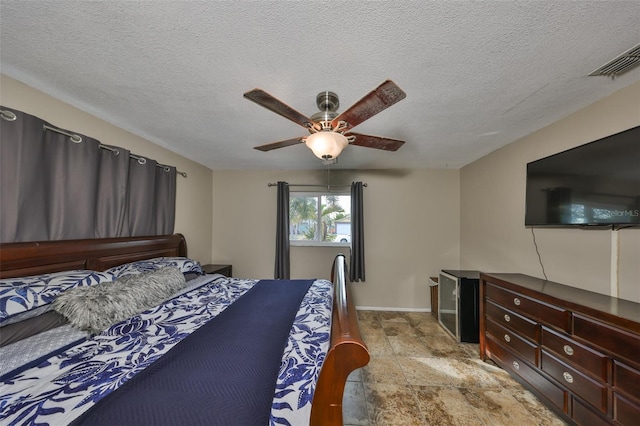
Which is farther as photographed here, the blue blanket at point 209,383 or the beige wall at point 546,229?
the beige wall at point 546,229

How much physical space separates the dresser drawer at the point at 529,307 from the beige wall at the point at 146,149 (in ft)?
12.3

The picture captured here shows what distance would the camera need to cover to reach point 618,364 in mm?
1305

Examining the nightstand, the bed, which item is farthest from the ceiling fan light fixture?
the nightstand

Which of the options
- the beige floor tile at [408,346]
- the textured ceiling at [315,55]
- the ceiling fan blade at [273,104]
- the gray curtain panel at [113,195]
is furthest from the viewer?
the beige floor tile at [408,346]

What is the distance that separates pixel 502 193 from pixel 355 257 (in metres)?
2.11

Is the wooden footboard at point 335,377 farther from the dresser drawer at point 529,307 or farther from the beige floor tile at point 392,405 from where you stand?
the dresser drawer at point 529,307

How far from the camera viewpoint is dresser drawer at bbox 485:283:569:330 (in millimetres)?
1619

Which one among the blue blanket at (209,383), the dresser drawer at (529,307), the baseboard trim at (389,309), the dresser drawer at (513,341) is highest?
the blue blanket at (209,383)

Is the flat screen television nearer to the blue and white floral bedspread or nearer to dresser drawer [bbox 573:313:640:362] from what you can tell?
dresser drawer [bbox 573:313:640:362]

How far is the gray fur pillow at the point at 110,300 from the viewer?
4.35ft

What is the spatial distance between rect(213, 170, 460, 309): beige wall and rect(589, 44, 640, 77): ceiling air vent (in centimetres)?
247

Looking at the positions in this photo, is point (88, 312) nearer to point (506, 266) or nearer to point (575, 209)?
point (575, 209)

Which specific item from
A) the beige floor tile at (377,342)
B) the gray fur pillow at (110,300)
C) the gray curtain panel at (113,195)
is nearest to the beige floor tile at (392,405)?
the beige floor tile at (377,342)

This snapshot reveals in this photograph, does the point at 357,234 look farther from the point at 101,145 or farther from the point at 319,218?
the point at 101,145
